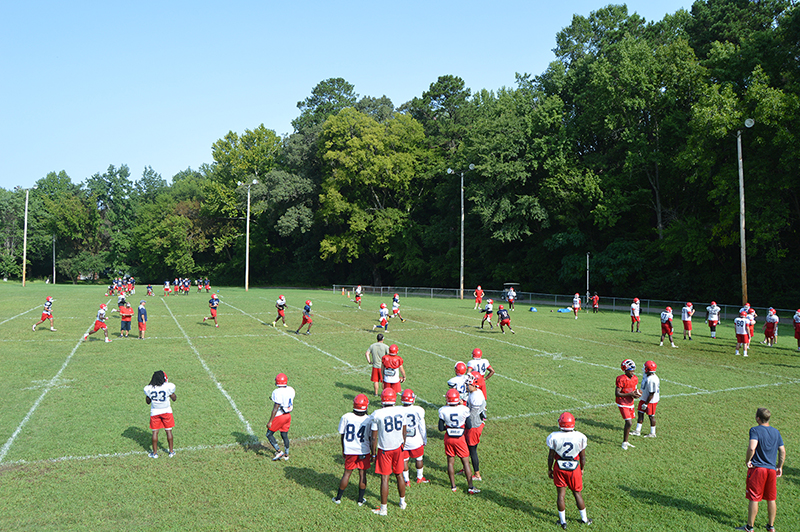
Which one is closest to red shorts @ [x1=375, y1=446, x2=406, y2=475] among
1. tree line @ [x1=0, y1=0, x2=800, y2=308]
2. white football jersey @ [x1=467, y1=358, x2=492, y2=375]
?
white football jersey @ [x1=467, y1=358, x2=492, y2=375]

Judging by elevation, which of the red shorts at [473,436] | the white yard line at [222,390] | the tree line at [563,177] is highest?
the tree line at [563,177]

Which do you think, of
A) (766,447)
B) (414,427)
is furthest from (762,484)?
(414,427)

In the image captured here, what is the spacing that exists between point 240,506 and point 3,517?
3.22 meters

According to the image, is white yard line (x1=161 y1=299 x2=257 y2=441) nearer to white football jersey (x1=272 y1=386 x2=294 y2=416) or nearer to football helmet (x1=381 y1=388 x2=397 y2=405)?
white football jersey (x1=272 y1=386 x2=294 y2=416)

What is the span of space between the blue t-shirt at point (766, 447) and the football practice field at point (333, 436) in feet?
3.70

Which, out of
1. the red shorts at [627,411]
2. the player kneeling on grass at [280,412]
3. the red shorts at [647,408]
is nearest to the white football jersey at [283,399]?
the player kneeling on grass at [280,412]

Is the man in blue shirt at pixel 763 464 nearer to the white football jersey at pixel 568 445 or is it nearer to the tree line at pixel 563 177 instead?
the white football jersey at pixel 568 445

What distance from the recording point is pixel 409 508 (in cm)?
783

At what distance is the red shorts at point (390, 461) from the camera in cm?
757

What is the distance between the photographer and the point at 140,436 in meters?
10.8

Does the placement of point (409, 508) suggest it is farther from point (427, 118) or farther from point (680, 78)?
point (427, 118)

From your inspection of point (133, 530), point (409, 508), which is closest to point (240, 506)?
point (133, 530)

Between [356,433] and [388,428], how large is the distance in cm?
47

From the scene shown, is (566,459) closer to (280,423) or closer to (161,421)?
(280,423)
